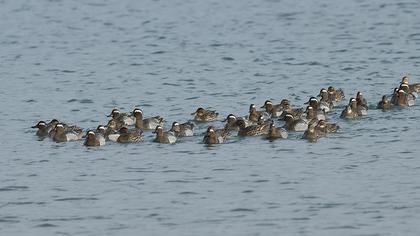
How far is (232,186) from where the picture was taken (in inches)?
904

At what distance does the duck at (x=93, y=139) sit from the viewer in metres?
27.0

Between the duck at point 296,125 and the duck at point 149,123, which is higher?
the duck at point 149,123

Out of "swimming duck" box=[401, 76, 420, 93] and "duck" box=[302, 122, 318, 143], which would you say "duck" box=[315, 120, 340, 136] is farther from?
"swimming duck" box=[401, 76, 420, 93]

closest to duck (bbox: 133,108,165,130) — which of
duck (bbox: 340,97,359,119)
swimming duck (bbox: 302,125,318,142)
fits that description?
swimming duck (bbox: 302,125,318,142)

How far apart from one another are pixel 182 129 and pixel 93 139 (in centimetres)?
200

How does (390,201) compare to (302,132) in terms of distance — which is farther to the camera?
(302,132)

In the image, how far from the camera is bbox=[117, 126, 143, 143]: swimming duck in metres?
27.4

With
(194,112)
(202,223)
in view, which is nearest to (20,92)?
(194,112)

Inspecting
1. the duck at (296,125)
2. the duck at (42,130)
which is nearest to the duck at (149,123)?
the duck at (42,130)

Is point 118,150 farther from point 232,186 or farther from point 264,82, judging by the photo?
point 264,82

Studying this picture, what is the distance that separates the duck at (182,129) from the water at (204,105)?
0.96ft

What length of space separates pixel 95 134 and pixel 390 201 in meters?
7.96

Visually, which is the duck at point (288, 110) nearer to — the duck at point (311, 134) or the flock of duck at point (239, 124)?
the flock of duck at point (239, 124)

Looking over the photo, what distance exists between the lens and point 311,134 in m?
27.1
